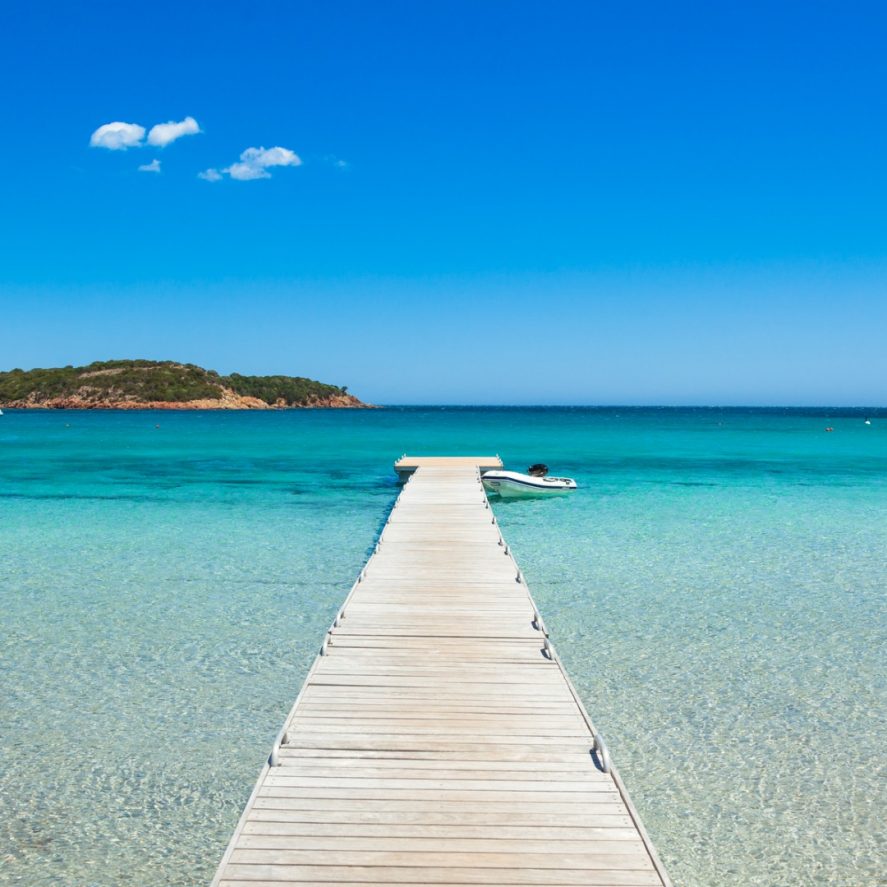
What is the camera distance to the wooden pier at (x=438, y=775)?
456 cm

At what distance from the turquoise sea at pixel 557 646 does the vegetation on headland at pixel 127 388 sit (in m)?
148

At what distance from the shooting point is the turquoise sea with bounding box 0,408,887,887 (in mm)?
6070

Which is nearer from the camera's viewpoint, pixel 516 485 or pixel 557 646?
pixel 557 646

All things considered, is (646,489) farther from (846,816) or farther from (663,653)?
(846,816)

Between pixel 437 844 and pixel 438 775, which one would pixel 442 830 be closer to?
pixel 437 844

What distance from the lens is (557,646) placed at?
1049 centimetres

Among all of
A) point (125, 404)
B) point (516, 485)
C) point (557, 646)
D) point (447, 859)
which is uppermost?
point (125, 404)

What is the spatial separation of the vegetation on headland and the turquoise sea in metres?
148

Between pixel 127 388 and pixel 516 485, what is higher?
pixel 127 388

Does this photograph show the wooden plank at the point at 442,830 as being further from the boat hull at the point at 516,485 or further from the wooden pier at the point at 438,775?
the boat hull at the point at 516,485

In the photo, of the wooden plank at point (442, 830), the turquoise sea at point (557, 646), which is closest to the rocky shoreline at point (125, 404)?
the turquoise sea at point (557, 646)

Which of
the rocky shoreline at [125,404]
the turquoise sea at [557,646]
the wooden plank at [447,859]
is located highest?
the rocky shoreline at [125,404]

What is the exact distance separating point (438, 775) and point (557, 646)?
5163 millimetres

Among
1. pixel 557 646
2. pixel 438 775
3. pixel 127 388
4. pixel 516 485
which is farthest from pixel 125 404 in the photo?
pixel 438 775
